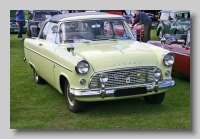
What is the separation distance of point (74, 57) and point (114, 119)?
1051 millimetres

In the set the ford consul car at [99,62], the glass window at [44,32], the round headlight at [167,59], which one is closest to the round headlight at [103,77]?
the ford consul car at [99,62]

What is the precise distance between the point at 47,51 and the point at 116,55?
57.9 inches

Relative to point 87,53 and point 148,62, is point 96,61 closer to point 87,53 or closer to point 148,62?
point 87,53

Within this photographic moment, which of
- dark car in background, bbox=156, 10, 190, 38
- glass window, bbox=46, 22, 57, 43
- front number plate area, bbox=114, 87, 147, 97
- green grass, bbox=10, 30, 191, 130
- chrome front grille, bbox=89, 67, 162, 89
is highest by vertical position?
dark car in background, bbox=156, 10, 190, 38

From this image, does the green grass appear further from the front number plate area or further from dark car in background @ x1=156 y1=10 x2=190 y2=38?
dark car in background @ x1=156 y1=10 x2=190 y2=38

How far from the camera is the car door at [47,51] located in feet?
18.6

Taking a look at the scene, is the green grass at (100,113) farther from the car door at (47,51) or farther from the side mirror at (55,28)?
the side mirror at (55,28)

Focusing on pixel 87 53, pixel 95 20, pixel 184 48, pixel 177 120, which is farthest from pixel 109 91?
pixel 184 48

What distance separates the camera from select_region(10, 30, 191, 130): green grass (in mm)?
4664

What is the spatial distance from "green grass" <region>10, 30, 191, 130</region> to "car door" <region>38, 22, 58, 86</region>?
1.33ft

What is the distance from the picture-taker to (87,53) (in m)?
5.01

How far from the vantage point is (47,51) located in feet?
19.1

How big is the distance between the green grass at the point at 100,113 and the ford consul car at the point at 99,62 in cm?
24

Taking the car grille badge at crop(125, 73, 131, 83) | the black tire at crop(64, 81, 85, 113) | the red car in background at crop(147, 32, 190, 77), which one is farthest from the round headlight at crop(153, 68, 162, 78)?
the red car in background at crop(147, 32, 190, 77)
